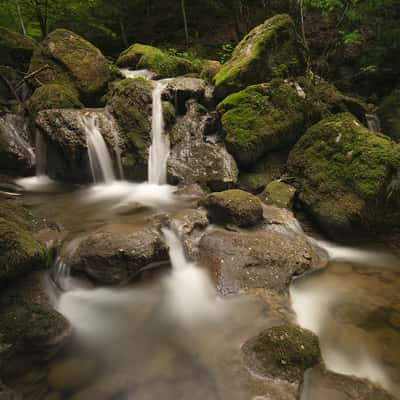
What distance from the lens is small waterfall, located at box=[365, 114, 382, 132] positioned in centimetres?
896

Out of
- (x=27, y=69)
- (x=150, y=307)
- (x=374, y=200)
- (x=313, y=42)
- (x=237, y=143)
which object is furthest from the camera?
(x=313, y=42)

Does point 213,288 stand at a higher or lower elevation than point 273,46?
lower

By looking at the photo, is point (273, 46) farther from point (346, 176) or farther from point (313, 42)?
point (313, 42)

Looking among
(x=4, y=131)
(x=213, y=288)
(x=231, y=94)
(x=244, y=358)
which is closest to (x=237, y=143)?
(x=231, y=94)

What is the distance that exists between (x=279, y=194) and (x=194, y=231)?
2.36 m

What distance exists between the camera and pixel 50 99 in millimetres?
7305

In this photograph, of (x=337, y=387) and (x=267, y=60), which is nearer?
(x=337, y=387)

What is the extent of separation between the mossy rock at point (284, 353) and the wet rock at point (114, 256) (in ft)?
6.03

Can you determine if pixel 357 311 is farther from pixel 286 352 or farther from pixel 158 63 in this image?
pixel 158 63

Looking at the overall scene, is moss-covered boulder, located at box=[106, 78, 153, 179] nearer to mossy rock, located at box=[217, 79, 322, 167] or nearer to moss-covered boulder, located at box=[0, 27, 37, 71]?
mossy rock, located at box=[217, 79, 322, 167]

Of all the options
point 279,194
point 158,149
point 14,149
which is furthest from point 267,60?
point 14,149

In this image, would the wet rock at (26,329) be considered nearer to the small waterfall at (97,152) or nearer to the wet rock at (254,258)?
the wet rock at (254,258)

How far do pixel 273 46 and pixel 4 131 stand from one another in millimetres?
7568

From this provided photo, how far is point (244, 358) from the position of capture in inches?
108
